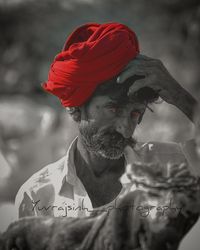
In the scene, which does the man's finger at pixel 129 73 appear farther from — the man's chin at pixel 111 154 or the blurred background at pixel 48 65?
the man's chin at pixel 111 154

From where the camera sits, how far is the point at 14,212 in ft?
9.06

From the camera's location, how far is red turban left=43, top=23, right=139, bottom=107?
2.68 meters

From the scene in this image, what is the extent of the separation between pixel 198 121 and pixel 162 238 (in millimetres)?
651

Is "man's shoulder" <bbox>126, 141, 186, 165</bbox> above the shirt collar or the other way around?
above

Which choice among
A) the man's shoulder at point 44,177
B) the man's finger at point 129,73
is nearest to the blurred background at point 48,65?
the man's shoulder at point 44,177

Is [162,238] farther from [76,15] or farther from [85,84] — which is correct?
[76,15]

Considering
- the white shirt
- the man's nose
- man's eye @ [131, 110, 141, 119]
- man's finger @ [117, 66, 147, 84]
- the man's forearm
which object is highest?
man's finger @ [117, 66, 147, 84]

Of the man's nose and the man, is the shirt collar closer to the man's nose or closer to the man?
the man

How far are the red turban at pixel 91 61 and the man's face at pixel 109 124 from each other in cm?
8

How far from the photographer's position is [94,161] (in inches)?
110

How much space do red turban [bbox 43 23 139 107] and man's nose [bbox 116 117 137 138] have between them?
0.23 metres

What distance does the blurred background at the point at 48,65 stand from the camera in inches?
109

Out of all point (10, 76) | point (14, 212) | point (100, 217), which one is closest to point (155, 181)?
point (100, 217)

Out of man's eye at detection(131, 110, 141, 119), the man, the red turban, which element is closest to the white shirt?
the man
